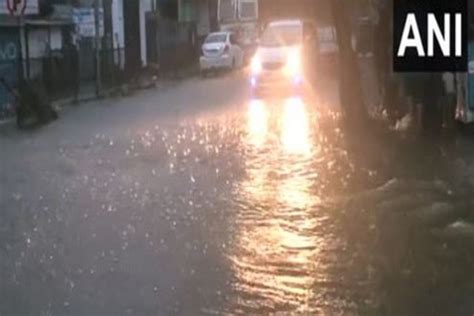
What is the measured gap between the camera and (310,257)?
9.61m

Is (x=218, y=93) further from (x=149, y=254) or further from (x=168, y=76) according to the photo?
(x=149, y=254)

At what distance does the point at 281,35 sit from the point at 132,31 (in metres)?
13.2

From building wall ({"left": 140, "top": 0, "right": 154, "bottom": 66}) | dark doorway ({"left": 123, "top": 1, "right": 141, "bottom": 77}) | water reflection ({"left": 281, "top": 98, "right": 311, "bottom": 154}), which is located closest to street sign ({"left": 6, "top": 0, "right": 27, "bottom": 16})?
water reflection ({"left": 281, "top": 98, "right": 311, "bottom": 154})

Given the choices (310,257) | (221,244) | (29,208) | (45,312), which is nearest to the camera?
(45,312)

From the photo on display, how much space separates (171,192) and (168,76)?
31.2 metres

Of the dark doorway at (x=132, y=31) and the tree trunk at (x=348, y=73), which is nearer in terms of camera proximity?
the tree trunk at (x=348, y=73)

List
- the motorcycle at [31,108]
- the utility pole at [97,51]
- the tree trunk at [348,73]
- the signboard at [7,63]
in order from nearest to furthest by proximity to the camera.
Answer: the tree trunk at [348,73] < the motorcycle at [31,108] < the signboard at [7,63] < the utility pole at [97,51]

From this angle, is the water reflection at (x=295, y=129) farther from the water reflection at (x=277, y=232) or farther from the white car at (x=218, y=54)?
the white car at (x=218, y=54)

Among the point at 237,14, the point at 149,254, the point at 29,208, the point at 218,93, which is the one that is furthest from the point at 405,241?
the point at 237,14

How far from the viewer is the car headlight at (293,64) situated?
3152 cm

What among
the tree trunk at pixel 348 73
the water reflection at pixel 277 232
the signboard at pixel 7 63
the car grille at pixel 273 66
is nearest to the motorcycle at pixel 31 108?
the signboard at pixel 7 63

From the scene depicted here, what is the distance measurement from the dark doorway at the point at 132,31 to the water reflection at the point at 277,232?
81.9 feet

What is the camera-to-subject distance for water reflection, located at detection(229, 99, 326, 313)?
8375 millimetres

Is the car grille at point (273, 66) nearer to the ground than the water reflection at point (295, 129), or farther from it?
farther from it
